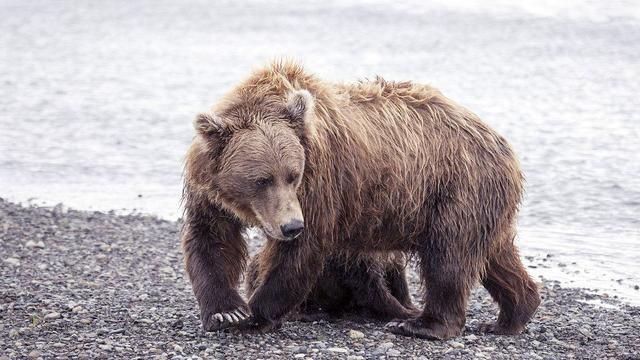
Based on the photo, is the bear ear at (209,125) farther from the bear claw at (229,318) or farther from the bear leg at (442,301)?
the bear leg at (442,301)

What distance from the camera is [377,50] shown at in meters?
28.2

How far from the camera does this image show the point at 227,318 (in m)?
6.19

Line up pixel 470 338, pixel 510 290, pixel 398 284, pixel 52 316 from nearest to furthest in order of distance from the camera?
pixel 52 316 → pixel 470 338 → pixel 510 290 → pixel 398 284

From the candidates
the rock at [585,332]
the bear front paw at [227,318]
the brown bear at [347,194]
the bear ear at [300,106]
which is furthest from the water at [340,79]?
the bear front paw at [227,318]

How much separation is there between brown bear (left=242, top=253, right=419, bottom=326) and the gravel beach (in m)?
0.11

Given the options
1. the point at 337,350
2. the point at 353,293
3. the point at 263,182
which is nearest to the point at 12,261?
the point at 353,293

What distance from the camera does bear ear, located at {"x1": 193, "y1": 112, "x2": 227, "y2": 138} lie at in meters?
5.89

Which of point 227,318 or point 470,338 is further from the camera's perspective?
point 470,338

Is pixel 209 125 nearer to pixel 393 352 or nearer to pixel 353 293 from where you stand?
pixel 393 352

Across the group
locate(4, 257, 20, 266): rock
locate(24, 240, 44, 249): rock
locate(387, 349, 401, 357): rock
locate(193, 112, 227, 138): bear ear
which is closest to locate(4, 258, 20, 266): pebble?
locate(4, 257, 20, 266): rock

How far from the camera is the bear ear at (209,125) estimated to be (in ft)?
19.3

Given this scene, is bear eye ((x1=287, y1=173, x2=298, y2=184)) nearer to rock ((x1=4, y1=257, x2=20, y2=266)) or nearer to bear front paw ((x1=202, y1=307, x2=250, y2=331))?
bear front paw ((x1=202, y1=307, x2=250, y2=331))

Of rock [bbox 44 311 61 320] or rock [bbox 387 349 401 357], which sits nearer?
rock [bbox 387 349 401 357]

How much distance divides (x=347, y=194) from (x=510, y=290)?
1384 mm
